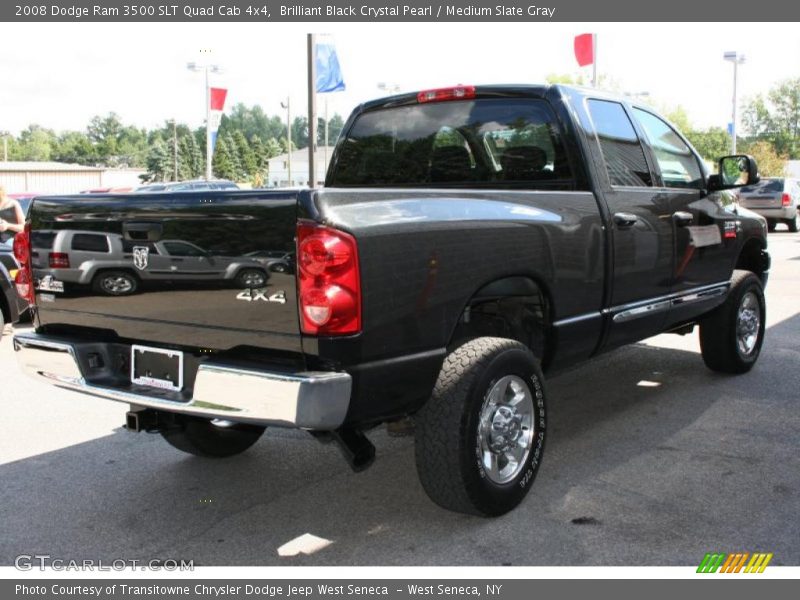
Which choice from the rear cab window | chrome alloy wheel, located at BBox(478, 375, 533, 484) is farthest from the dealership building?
chrome alloy wheel, located at BBox(478, 375, 533, 484)

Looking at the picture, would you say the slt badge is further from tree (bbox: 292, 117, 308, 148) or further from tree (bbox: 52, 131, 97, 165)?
tree (bbox: 292, 117, 308, 148)

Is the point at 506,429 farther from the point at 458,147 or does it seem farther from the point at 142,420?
the point at 458,147

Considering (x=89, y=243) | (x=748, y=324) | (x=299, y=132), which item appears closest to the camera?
(x=89, y=243)

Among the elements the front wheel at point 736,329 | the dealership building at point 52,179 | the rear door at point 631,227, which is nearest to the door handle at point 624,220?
the rear door at point 631,227

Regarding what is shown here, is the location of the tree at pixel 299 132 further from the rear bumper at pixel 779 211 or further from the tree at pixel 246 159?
the rear bumper at pixel 779 211

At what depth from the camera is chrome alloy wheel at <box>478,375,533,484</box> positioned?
11.9 ft

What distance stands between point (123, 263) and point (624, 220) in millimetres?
2673

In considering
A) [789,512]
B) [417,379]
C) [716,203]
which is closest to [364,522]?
[417,379]

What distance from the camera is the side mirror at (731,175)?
221 inches

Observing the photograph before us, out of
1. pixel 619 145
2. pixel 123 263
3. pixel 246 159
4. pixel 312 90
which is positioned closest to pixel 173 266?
pixel 123 263

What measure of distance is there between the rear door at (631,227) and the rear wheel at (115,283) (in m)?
2.52

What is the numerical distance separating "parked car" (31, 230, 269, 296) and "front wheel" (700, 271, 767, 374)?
13.8 feet

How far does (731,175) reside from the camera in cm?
569

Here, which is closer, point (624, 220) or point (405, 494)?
point (405, 494)
